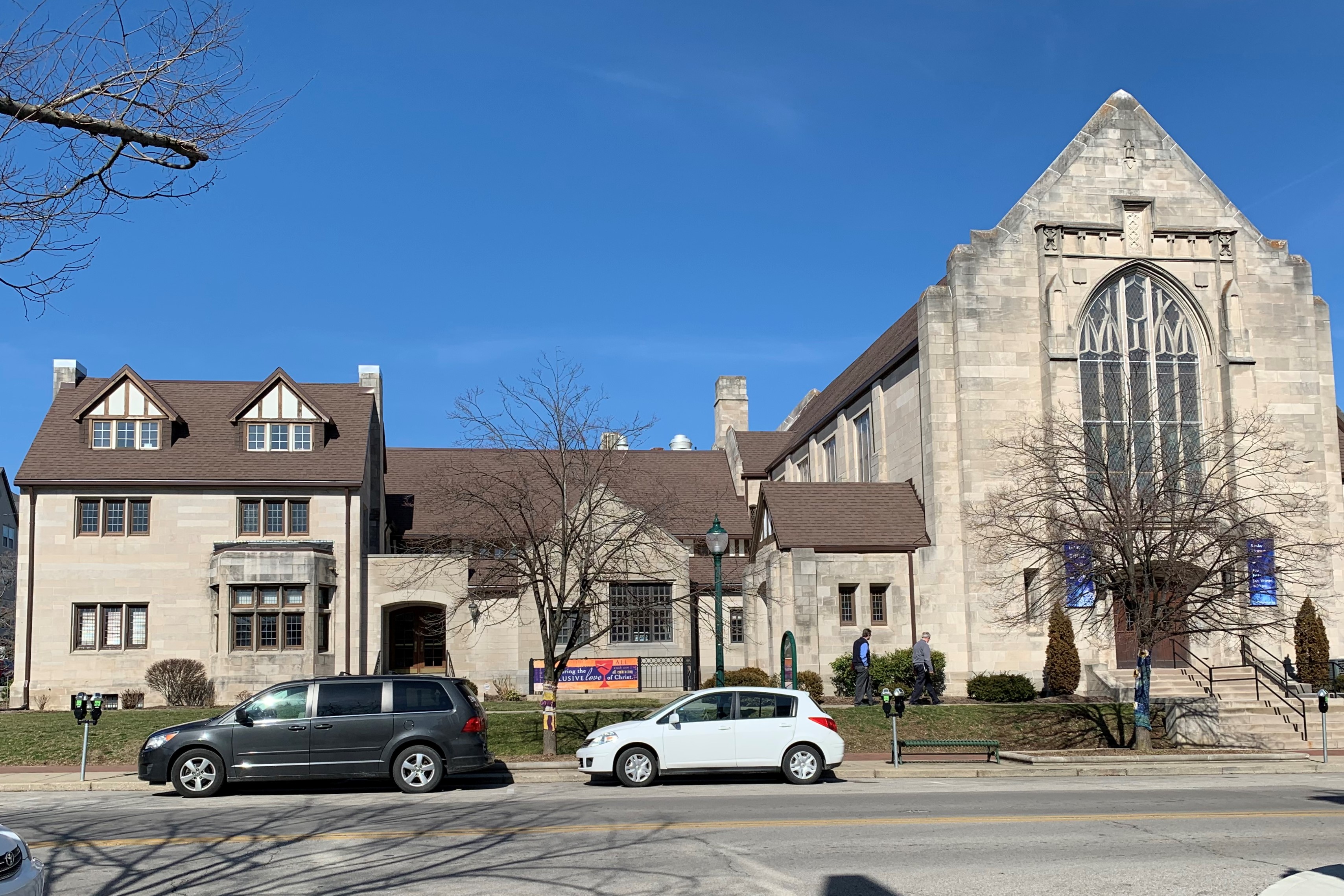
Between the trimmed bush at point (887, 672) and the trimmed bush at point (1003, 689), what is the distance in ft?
3.45

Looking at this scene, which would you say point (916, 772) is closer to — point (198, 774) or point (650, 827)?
point (650, 827)

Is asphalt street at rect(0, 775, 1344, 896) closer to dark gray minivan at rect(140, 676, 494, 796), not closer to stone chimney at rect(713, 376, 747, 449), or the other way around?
dark gray minivan at rect(140, 676, 494, 796)

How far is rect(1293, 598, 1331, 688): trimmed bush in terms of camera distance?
105 ft

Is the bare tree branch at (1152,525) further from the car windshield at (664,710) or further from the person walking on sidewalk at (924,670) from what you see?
the car windshield at (664,710)

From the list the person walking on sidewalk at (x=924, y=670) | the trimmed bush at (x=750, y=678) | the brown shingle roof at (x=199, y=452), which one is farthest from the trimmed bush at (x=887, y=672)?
the brown shingle roof at (x=199, y=452)

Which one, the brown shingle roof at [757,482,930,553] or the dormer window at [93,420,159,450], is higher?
the dormer window at [93,420,159,450]

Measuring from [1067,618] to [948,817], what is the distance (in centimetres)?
1952

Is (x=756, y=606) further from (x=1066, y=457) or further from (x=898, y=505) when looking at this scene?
(x=1066, y=457)

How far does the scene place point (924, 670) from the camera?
92.2 ft

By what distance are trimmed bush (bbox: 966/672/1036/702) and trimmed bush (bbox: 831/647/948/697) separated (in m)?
1.05

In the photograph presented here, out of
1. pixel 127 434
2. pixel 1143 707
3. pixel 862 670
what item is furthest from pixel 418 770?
pixel 127 434

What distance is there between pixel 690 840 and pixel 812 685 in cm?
1873

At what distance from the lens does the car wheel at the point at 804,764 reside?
720 inches

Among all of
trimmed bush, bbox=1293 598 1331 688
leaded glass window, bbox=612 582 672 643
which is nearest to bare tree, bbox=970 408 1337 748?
trimmed bush, bbox=1293 598 1331 688
